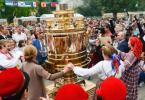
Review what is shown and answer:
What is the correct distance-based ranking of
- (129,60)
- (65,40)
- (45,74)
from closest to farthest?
1. (45,74)
2. (65,40)
3. (129,60)

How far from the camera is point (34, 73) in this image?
4.61 m

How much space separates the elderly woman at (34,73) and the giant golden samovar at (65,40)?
37 cm

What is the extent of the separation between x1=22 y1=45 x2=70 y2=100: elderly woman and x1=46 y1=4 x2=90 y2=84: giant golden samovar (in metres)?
0.37

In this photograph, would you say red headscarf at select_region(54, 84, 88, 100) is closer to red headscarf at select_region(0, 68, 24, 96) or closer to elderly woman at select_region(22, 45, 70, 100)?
red headscarf at select_region(0, 68, 24, 96)

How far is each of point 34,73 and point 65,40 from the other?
0.68m

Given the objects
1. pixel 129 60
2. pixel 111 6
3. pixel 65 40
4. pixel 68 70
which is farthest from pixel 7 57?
pixel 111 6

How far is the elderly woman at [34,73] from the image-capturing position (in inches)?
179

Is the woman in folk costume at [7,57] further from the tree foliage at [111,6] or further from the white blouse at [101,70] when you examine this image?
the tree foliage at [111,6]

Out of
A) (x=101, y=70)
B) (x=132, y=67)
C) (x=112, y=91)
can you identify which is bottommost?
(x=132, y=67)

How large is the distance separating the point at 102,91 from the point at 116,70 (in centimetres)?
209

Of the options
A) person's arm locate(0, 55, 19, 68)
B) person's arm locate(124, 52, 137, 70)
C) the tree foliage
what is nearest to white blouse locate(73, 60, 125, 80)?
person's arm locate(124, 52, 137, 70)

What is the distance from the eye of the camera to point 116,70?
15.7 feet

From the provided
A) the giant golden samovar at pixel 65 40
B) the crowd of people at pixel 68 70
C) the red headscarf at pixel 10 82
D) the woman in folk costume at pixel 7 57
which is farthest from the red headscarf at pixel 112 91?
the woman in folk costume at pixel 7 57

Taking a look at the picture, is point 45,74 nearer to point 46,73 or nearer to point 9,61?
point 46,73
